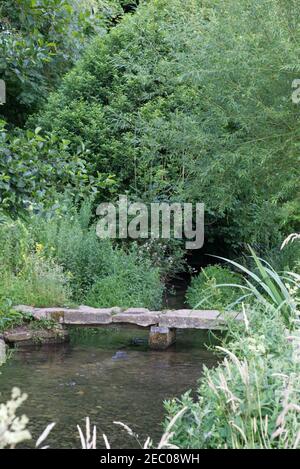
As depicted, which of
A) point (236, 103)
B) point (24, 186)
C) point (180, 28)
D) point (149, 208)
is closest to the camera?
point (24, 186)

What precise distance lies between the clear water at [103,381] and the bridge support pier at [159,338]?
0.34 feet

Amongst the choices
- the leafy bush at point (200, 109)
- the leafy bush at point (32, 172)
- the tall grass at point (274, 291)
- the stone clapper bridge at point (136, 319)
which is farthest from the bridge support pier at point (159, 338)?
the leafy bush at point (32, 172)

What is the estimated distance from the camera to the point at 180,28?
1013 cm

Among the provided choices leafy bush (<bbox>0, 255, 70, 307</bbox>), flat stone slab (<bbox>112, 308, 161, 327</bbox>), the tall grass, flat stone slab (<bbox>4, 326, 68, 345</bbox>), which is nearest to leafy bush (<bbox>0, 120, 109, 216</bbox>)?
the tall grass

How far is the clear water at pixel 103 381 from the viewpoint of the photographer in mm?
5629

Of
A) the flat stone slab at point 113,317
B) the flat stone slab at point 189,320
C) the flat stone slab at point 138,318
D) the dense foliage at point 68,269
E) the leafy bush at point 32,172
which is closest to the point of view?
the leafy bush at point 32,172

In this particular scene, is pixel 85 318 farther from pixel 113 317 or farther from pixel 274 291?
pixel 274 291

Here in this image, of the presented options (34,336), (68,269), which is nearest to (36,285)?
(34,336)

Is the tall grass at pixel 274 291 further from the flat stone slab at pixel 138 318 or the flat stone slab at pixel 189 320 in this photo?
the flat stone slab at pixel 138 318

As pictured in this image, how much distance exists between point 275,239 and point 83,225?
3728 millimetres

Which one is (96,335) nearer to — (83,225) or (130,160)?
(83,225)

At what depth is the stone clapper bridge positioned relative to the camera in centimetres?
847
